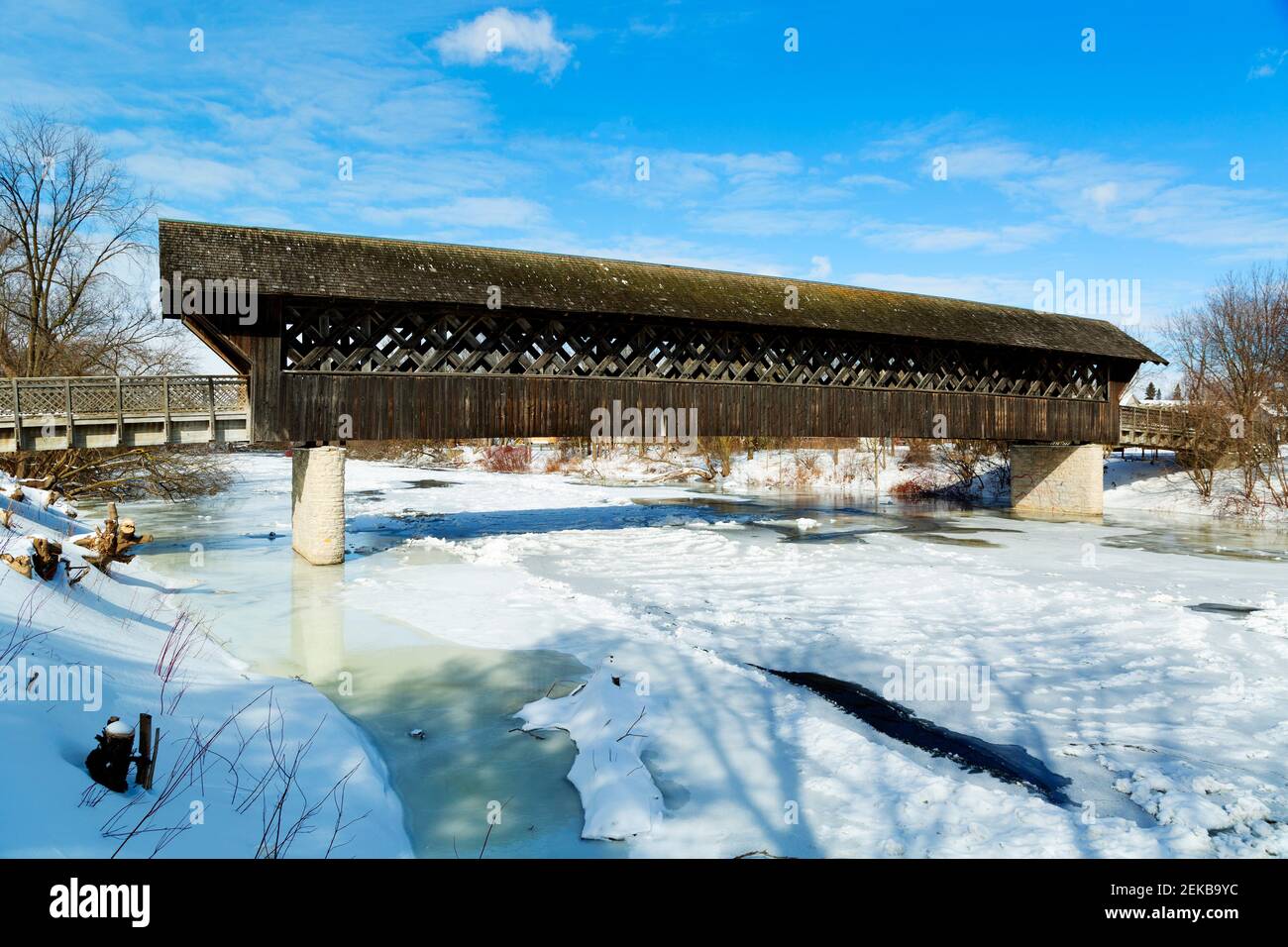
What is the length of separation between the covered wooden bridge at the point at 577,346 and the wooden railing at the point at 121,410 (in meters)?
0.79

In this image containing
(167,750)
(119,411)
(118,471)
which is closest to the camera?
(167,750)

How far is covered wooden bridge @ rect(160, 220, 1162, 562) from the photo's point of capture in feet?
41.2

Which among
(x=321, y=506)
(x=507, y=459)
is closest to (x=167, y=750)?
(x=321, y=506)

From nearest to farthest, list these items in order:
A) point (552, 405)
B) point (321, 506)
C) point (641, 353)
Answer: point (321, 506) → point (552, 405) → point (641, 353)

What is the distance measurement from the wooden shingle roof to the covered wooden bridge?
0.15 ft

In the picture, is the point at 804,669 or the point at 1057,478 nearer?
the point at 804,669

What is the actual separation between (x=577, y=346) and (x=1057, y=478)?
1612cm

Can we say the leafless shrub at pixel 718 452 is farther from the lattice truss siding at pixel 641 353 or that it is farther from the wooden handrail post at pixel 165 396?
the wooden handrail post at pixel 165 396

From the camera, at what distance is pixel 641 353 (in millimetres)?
15680

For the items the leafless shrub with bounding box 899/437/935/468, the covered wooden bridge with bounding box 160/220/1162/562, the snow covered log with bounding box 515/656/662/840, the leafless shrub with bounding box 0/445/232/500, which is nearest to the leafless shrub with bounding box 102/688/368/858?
the snow covered log with bounding box 515/656/662/840

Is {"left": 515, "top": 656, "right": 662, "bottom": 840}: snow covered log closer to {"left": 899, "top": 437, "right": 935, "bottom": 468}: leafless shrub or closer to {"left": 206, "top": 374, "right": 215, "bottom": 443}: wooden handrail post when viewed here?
{"left": 206, "top": 374, "right": 215, "bottom": 443}: wooden handrail post

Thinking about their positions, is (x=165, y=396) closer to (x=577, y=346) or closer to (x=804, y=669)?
(x=577, y=346)

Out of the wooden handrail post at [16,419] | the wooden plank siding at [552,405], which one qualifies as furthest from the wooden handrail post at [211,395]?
the wooden handrail post at [16,419]

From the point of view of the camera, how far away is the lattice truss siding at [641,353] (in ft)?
43.9
